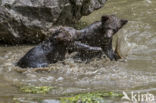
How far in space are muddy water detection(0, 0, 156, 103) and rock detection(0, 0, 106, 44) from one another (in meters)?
0.30

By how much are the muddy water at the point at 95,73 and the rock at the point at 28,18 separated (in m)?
0.30

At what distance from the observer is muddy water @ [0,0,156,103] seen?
5.36 meters

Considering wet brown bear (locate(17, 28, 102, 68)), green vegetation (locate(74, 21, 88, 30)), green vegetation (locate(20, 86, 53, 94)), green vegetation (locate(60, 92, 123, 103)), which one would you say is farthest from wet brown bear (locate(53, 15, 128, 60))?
green vegetation (locate(74, 21, 88, 30))

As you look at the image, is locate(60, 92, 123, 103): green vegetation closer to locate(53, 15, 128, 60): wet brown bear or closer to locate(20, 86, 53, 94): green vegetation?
locate(20, 86, 53, 94): green vegetation

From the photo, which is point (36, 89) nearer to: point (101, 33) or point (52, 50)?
point (52, 50)

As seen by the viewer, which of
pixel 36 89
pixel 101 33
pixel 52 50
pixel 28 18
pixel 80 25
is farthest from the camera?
pixel 80 25

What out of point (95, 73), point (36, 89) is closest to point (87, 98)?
point (36, 89)

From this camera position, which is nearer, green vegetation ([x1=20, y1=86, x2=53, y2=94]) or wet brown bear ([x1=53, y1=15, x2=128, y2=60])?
green vegetation ([x1=20, y1=86, x2=53, y2=94])

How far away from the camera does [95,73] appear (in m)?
6.37

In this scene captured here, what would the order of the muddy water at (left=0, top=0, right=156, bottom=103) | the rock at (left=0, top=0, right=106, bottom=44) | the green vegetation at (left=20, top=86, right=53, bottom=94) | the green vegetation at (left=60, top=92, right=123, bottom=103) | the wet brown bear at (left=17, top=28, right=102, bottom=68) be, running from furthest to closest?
the rock at (left=0, top=0, right=106, bottom=44)
the wet brown bear at (left=17, top=28, right=102, bottom=68)
the muddy water at (left=0, top=0, right=156, bottom=103)
the green vegetation at (left=20, top=86, right=53, bottom=94)
the green vegetation at (left=60, top=92, right=123, bottom=103)

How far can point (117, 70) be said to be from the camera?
6457 millimetres

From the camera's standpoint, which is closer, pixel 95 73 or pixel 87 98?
pixel 87 98

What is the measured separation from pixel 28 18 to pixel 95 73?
2605mm

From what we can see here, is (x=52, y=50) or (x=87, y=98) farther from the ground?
(x=87, y=98)
